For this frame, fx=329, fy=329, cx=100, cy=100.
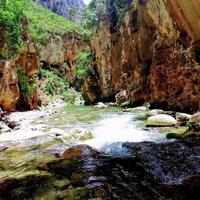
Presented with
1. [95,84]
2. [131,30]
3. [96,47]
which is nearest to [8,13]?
[131,30]

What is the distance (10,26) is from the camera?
27172mm

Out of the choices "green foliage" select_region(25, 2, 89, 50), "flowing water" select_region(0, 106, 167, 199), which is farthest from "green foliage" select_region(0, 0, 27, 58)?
"green foliage" select_region(25, 2, 89, 50)

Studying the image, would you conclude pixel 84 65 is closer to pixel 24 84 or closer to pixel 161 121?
pixel 24 84

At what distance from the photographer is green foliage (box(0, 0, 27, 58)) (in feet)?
86.2

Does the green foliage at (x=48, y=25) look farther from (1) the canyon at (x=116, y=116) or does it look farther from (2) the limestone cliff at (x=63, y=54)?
(1) the canyon at (x=116, y=116)

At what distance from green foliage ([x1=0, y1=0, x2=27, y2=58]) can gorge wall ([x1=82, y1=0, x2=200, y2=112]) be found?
10.2m

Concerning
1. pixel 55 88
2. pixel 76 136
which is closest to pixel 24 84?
pixel 76 136

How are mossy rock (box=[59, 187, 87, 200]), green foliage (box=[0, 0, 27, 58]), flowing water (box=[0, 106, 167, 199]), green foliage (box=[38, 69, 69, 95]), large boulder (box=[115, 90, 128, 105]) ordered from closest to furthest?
1. mossy rock (box=[59, 187, 87, 200])
2. flowing water (box=[0, 106, 167, 199])
3. green foliage (box=[0, 0, 27, 58])
4. large boulder (box=[115, 90, 128, 105])
5. green foliage (box=[38, 69, 69, 95])

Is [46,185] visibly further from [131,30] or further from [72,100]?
[72,100]

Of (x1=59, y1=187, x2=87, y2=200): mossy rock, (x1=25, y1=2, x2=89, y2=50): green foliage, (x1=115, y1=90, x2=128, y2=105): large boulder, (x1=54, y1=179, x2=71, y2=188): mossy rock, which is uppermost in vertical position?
(x1=25, y1=2, x2=89, y2=50): green foliage

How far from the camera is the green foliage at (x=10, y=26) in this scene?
2627 cm

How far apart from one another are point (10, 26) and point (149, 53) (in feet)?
38.8

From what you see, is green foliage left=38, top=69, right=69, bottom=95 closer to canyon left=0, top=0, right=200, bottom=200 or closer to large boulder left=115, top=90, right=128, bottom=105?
canyon left=0, top=0, right=200, bottom=200

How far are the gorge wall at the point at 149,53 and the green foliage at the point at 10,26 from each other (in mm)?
10153
